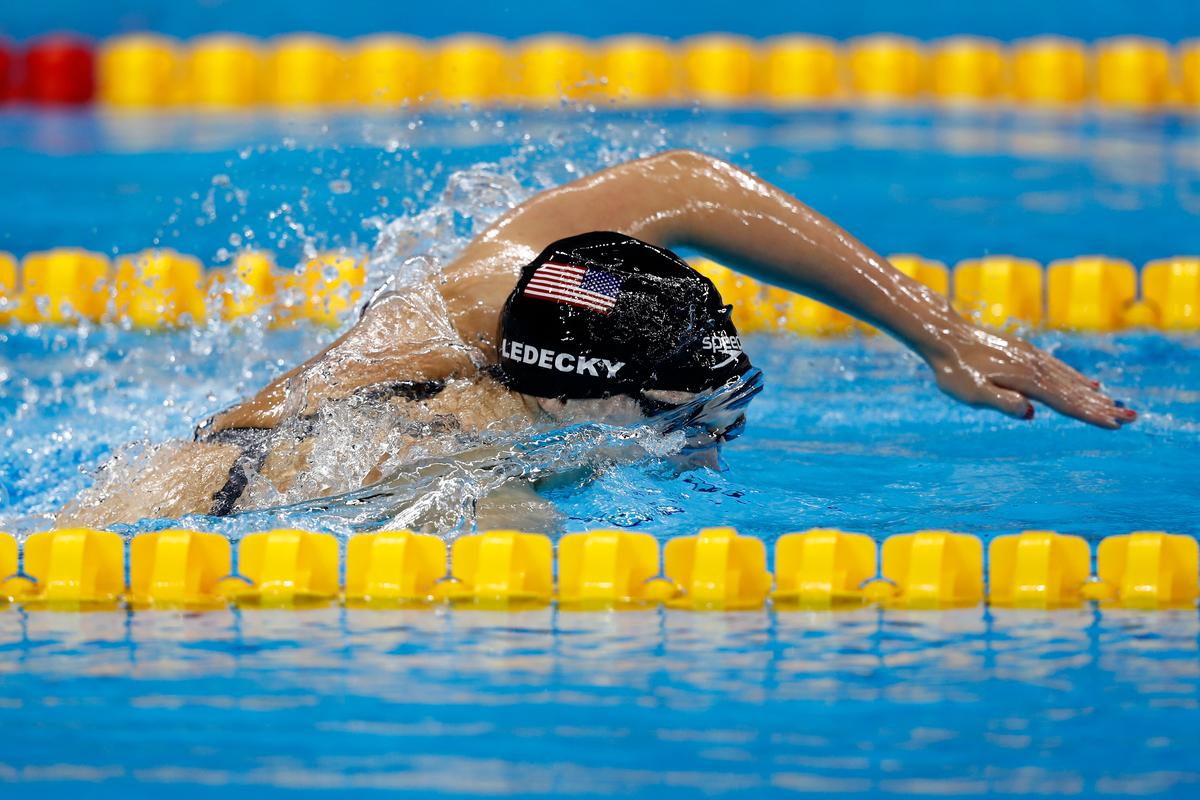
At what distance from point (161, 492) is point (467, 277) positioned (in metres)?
0.62

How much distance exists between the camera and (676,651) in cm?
219

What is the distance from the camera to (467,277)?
2488 mm

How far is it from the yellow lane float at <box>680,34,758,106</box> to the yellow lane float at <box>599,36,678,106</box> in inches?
3.9

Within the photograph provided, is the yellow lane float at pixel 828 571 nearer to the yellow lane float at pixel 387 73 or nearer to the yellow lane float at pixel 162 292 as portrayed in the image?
the yellow lane float at pixel 162 292

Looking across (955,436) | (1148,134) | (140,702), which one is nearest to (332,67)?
(1148,134)

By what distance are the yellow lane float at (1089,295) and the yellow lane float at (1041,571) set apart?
239cm

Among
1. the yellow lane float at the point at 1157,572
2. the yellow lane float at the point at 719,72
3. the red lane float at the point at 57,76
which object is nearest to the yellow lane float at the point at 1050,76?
the yellow lane float at the point at 719,72

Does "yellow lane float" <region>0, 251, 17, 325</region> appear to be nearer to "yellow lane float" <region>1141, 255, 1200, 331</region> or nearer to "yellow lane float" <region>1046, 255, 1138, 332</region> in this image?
"yellow lane float" <region>1046, 255, 1138, 332</region>

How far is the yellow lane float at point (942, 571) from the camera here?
238cm

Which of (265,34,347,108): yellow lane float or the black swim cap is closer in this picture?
the black swim cap

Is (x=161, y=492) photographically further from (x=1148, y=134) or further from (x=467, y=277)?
(x=1148, y=134)

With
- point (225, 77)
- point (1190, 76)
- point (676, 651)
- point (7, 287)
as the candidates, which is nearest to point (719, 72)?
point (1190, 76)

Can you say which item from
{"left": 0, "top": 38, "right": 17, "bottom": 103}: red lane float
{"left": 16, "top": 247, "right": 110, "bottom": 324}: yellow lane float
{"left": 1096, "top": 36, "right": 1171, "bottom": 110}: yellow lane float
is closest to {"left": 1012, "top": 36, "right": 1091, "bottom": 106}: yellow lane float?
{"left": 1096, "top": 36, "right": 1171, "bottom": 110}: yellow lane float

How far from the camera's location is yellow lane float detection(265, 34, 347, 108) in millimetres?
7996
